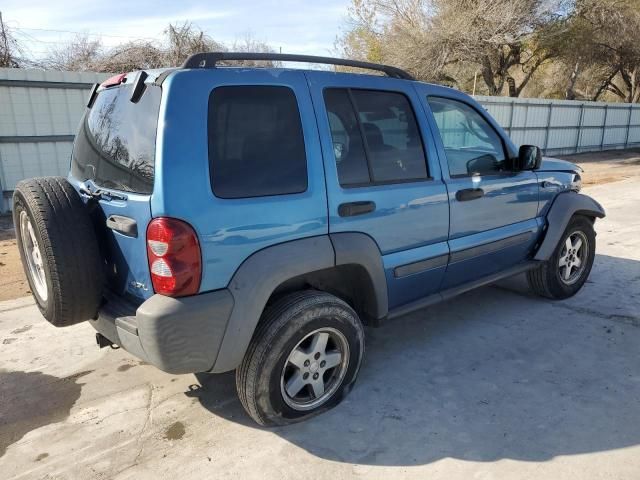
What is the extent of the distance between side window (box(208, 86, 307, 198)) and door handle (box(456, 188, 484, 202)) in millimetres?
1309

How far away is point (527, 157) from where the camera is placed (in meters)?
3.94

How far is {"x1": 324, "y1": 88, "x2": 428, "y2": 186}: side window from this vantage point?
2973mm

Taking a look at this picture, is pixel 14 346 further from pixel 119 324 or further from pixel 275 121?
pixel 275 121

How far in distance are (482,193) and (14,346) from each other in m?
3.76

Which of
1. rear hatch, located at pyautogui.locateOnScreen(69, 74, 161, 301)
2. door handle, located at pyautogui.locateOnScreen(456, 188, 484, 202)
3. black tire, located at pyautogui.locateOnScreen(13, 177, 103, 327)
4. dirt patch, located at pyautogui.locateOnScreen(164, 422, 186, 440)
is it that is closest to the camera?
rear hatch, located at pyautogui.locateOnScreen(69, 74, 161, 301)

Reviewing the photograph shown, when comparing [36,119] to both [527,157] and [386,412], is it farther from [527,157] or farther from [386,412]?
[386,412]

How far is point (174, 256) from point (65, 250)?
2.15 feet

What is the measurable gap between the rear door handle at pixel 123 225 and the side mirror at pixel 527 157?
292 centimetres

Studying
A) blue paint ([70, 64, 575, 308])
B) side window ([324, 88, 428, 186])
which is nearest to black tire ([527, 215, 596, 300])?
blue paint ([70, 64, 575, 308])

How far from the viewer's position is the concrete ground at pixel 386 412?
258cm

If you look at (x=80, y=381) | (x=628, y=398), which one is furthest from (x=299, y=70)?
(x=628, y=398)

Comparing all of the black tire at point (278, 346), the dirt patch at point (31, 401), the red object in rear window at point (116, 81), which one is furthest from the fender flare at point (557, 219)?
the dirt patch at point (31, 401)

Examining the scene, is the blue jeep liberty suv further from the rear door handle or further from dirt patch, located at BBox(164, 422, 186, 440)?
dirt patch, located at BBox(164, 422, 186, 440)

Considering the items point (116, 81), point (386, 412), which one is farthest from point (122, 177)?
point (386, 412)
